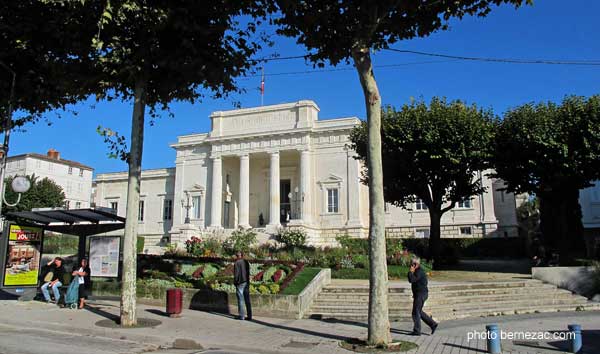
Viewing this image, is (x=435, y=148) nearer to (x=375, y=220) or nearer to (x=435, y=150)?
(x=435, y=150)

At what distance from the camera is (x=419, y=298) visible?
35.5 ft

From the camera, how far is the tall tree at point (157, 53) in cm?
1155

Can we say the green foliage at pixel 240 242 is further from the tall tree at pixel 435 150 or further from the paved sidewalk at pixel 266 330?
the paved sidewalk at pixel 266 330

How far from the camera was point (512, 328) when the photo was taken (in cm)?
1153

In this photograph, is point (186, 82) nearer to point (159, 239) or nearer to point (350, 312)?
point (350, 312)

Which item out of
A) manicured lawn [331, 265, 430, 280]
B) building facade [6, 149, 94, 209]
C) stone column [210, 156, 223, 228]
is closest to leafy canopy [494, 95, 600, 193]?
manicured lawn [331, 265, 430, 280]

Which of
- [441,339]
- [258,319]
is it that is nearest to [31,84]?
[258,319]

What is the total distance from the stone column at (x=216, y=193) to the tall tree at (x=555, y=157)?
24597mm

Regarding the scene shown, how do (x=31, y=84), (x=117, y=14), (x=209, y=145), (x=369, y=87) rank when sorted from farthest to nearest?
(x=209, y=145) < (x=31, y=84) < (x=117, y=14) < (x=369, y=87)

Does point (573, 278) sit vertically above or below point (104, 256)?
below

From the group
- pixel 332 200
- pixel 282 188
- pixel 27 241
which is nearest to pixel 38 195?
pixel 282 188

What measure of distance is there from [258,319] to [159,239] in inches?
1344

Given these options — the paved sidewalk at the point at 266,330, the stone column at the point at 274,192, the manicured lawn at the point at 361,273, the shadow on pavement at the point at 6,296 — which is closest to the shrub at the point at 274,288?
the paved sidewalk at the point at 266,330

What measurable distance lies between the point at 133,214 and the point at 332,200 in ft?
92.3
